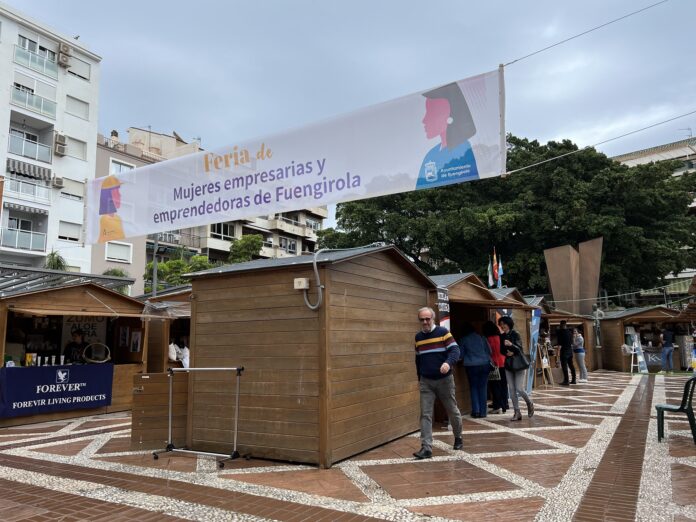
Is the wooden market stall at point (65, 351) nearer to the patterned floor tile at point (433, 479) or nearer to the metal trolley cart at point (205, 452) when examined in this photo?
the metal trolley cart at point (205, 452)

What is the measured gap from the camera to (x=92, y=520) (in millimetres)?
3986

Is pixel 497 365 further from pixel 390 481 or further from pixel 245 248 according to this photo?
pixel 245 248

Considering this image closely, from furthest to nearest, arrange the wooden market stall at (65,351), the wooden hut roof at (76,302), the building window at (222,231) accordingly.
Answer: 1. the building window at (222,231)
2. the wooden hut roof at (76,302)
3. the wooden market stall at (65,351)

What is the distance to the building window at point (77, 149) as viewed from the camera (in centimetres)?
2988

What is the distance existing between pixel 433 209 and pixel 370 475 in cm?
2653

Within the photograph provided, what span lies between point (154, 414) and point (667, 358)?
65.3 ft

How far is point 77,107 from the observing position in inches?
1207

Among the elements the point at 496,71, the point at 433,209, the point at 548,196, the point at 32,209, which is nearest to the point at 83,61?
the point at 32,209

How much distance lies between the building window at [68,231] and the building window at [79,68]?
9.23 m

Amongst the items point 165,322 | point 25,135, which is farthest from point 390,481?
point 25,135

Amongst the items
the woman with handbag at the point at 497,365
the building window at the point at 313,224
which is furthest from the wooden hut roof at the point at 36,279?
the building window at the point at 313,224

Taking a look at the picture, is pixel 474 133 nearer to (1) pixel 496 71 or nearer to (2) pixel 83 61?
(1) pixel 496 71

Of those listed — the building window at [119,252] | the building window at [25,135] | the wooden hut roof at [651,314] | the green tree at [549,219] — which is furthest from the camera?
the building window at [119,252]

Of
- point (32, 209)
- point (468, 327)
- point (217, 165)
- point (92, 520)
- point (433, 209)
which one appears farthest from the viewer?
point (433, 209)
